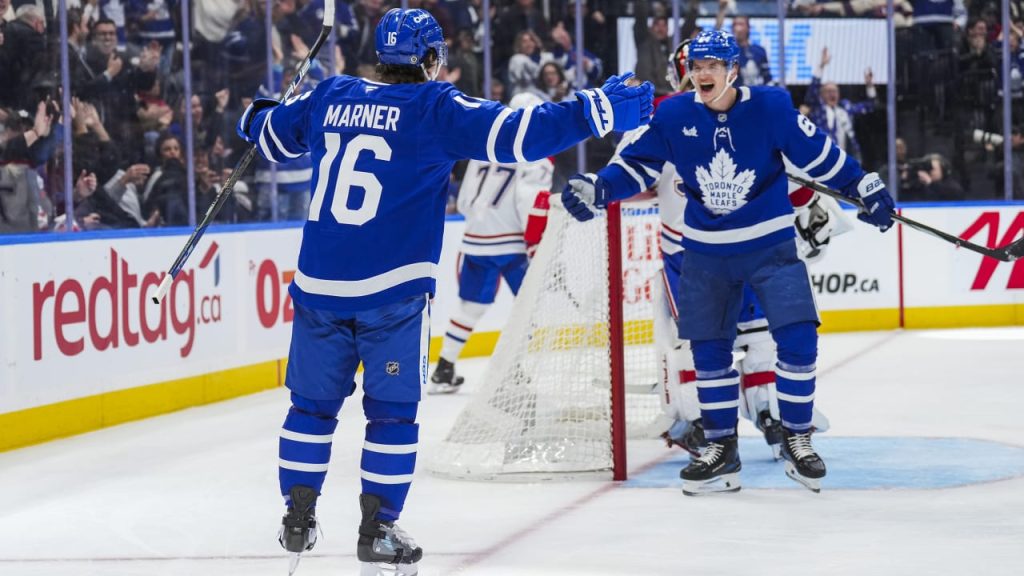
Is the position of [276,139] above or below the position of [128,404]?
above

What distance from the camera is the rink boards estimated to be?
16.6 ft

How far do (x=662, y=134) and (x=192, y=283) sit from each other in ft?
8.58

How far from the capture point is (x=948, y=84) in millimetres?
9211

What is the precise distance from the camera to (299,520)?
117 inches

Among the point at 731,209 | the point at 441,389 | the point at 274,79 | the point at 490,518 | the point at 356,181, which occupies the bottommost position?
the point at 441,389

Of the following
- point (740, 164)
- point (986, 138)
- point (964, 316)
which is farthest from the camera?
point (986, 138)

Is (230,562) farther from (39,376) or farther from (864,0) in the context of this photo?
(864,0)

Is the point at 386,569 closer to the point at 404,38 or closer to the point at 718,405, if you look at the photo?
the point at 404,38

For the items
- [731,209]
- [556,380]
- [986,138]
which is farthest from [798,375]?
[986,138]

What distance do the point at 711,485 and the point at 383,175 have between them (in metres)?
1.46

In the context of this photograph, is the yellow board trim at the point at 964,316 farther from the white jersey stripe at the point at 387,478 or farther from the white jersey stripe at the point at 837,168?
the white jersey stripe at the point at 387,478

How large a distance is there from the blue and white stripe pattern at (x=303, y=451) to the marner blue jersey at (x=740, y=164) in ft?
3.95

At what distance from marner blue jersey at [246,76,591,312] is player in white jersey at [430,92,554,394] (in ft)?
10.6

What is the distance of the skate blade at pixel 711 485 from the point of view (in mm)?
3963
